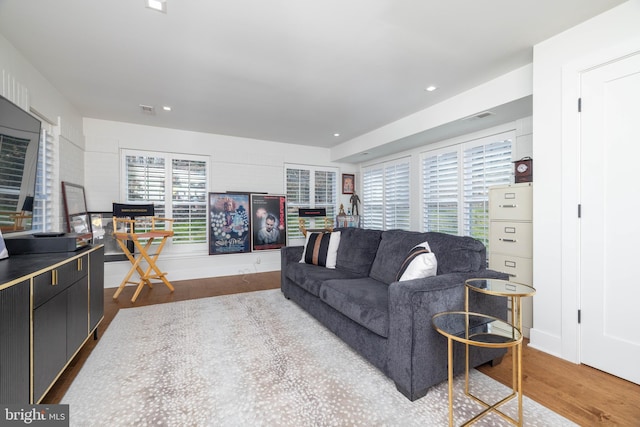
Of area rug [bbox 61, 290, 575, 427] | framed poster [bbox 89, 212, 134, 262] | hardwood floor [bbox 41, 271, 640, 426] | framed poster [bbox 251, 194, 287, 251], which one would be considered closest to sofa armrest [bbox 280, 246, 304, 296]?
area rug [bbox 61, 290, 575, 427]

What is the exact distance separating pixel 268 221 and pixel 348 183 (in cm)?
205

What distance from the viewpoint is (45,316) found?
1512 millimetres

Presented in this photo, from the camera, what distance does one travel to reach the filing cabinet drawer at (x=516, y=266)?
2561 millimetres

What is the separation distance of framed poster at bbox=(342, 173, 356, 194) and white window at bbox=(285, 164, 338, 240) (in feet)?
0.60

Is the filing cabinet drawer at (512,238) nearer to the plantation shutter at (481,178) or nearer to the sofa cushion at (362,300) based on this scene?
the plantation shutter at (481,178)

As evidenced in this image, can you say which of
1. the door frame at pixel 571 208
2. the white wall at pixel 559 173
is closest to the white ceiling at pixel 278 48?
the white wall at pixel 559 173

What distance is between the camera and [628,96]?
1.90 m

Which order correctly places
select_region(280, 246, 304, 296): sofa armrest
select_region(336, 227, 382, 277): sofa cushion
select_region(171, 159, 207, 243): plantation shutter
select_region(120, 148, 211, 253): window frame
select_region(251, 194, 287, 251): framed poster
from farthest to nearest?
select_region(251, 194, 287, 251): framed poster < select_region(171, 159, 207, 243): plantation shutter < select_region(120, 148, 211, 253): window frame < select_region(280, 246, 304, 296): sofa armrest < select_region(336, 227, 382, 277): sofa cushion

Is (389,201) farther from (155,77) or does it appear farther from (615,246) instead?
(155,77)

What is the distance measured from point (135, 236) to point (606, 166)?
15.9 ft

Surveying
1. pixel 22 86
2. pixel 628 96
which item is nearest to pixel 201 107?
pixel 22 86

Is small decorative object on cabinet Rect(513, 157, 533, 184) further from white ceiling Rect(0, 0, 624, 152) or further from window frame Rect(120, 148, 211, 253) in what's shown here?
window frame Rect(120, 148, 211, 253)

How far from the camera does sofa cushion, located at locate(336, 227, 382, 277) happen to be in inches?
115

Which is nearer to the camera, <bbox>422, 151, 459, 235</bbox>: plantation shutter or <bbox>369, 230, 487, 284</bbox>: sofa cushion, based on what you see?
<bbox>369, 230, 487, 284</bbox>: sofa cushion
